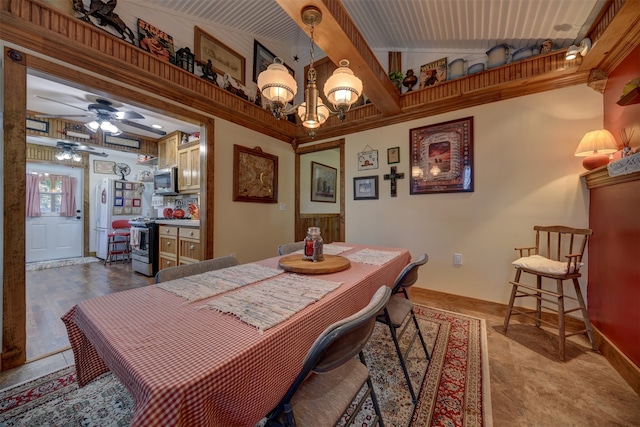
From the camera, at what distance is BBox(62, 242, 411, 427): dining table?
1.71 feet

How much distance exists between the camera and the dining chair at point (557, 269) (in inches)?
69.1

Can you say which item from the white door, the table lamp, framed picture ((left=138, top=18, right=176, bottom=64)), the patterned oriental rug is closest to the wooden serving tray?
the patterned oriental rug

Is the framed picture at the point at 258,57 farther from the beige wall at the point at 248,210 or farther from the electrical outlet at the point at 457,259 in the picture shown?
the electrical outlet at the point at 457,259

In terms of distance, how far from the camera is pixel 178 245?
332 cm

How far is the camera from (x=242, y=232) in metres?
3.34

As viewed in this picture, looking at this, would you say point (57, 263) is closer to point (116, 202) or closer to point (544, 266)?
point (116, 202)

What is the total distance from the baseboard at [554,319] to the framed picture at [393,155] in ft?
5.69

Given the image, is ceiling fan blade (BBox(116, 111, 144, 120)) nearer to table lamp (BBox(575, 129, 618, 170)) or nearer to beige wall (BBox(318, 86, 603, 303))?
beige wall (BBox(318, 86, 603, 303))

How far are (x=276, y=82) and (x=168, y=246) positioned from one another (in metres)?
3.13

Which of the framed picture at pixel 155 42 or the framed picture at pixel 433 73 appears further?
the framed picture at pixel 433 73

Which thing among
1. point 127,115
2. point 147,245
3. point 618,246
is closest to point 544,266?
point 618,246

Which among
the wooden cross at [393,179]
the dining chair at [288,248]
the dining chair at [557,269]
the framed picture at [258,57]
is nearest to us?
the dining chair at [557,269]

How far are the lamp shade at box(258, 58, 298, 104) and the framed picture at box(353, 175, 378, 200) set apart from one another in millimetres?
2065

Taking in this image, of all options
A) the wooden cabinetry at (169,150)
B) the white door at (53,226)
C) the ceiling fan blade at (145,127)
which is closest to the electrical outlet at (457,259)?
the wooden cabinetry at (169,150)
